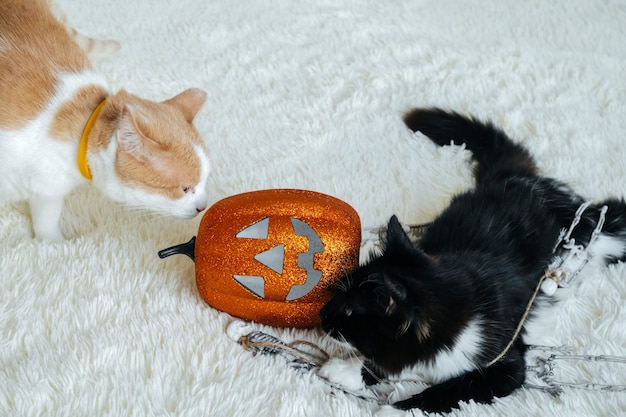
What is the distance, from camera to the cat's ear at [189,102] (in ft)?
3.55

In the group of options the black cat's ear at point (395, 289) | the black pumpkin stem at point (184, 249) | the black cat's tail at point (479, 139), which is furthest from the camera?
the black cat's tail at point (479, 139)

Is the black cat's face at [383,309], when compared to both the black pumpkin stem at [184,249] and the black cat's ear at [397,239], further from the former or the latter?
the black pumpkin stem at [184,249]

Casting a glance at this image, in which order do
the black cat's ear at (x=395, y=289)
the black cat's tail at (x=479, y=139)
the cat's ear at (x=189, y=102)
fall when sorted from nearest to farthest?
the black cat's ear at (x=395, y=289)
the cat's ear at (x=189, y=102)
the black cat's tail at (x=479, y=139)

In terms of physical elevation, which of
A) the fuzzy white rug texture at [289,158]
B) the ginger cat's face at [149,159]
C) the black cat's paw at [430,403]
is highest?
the ginger cat's face at [149,159]

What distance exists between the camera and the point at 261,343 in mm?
850

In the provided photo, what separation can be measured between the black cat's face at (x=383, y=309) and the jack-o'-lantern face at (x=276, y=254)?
4 centimetres

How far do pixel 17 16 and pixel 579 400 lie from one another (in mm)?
1204

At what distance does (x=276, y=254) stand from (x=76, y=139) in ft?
1.50

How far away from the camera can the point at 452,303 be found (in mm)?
805

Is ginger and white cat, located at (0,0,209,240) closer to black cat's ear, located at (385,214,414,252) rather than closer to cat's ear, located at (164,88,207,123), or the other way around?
cat's ear, located at (164,88,207,123)

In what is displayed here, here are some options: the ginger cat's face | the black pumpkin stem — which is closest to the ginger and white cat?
the ginger cat's face

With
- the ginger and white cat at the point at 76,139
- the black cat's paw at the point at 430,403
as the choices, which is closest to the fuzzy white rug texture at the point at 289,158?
the black cat's paw at the point at 430,403

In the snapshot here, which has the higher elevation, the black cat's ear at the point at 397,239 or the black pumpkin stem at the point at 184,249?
the black cat's ear at the point at 397,239

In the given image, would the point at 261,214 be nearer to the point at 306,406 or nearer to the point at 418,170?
the point at 306,406
